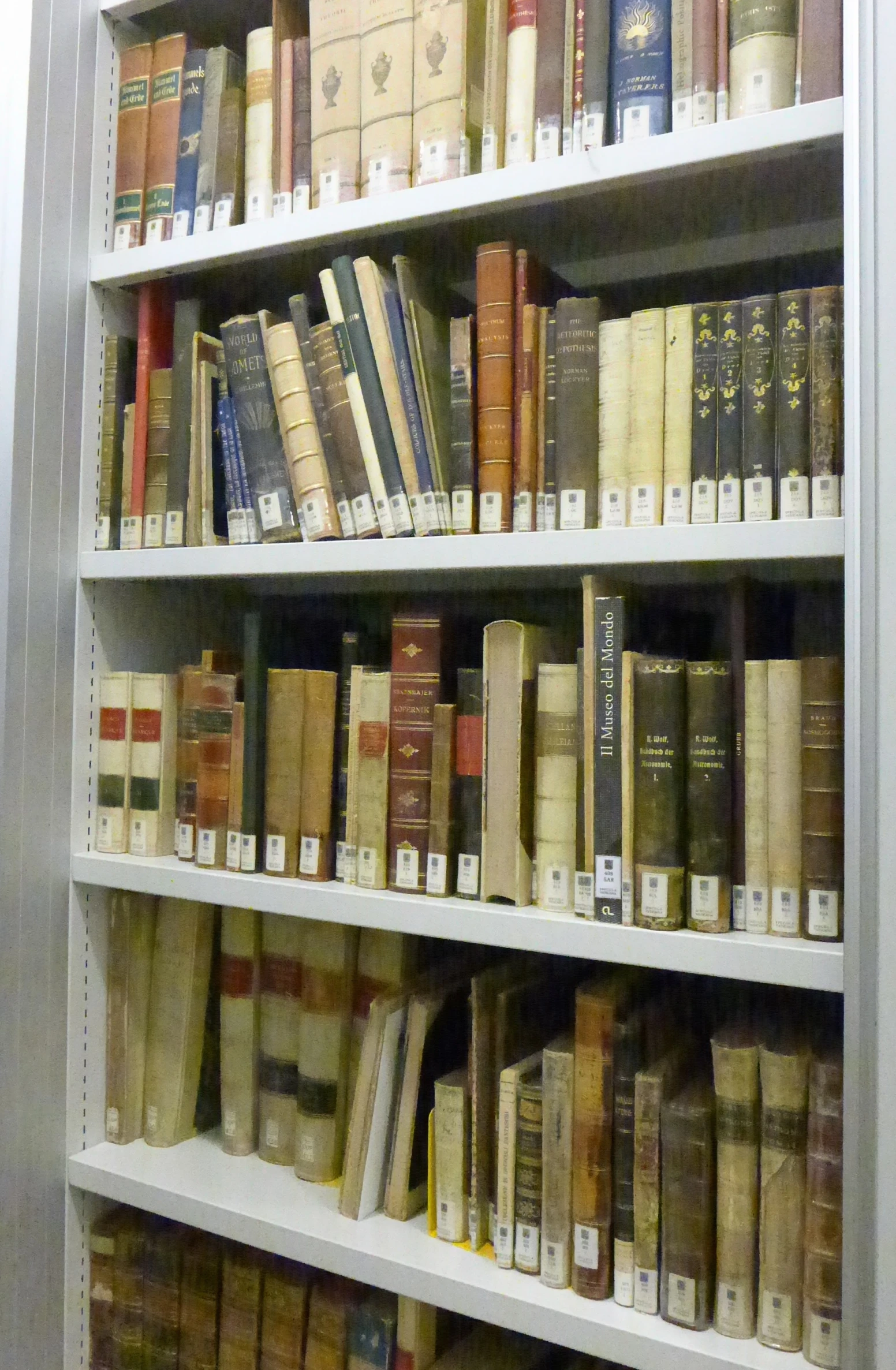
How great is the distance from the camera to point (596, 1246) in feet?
3.19

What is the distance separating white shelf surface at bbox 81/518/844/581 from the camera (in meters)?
0.89

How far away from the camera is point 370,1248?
3.51 ft

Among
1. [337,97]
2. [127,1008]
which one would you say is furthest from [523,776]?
[337,97]

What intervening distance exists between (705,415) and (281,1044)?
2.88ft

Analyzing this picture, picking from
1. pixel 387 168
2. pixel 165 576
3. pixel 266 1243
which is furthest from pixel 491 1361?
pixel 387 168

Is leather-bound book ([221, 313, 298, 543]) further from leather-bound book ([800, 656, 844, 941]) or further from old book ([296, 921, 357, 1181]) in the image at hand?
leather-bound book ([800, 656, 844, 941])

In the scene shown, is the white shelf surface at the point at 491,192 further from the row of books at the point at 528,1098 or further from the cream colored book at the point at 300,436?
the row of books at the point at 528,1098

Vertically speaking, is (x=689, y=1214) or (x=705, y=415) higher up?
(x=705, y=415)

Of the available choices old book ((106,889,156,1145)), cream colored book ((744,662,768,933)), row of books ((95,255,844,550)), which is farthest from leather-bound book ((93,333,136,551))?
cream colored book ((744,662,768,933))

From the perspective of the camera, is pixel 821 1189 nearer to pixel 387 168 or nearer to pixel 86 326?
pixel 387 168

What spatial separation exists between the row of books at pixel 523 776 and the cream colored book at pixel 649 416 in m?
0.09

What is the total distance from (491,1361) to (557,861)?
0.60 m

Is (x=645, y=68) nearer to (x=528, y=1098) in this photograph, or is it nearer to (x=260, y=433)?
(x=260, y=433)

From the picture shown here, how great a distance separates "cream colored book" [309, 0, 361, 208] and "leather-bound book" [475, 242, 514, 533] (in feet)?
0.70
